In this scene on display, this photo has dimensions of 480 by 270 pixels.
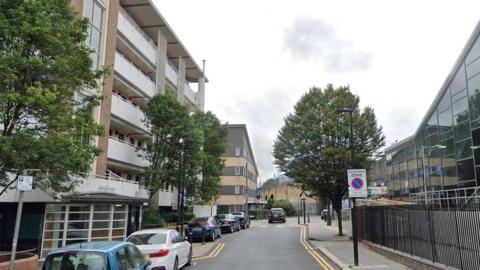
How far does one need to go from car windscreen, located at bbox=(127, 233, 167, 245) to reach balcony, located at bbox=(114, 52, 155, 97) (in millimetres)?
18373

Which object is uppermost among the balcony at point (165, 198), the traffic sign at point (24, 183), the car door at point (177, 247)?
the balcony at point (165, 198)

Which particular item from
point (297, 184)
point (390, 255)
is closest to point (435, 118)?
point (297, 184)

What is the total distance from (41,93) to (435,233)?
11.8 meters

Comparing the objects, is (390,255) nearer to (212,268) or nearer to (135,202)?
(212,268)

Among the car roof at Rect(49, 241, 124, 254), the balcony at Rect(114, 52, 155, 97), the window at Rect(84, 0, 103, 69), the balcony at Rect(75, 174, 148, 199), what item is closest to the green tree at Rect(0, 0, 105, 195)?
the car roof at Rect(49, 241, 124, 254)

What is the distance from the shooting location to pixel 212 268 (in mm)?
16312

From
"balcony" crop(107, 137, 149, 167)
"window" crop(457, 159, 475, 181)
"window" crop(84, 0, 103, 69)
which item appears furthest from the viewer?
"balcony" crop(107, 137, 149, 167)

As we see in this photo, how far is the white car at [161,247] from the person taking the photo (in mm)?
13227

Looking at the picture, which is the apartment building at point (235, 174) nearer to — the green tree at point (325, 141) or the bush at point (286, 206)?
the bush at point (286, 206)

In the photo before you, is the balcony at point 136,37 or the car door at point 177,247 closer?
the car door at point 177,247

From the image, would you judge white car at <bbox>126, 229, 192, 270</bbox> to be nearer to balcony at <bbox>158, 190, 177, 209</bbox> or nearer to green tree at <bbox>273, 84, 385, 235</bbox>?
green tree at <bbox>273, 84, 385, 235</bbox>

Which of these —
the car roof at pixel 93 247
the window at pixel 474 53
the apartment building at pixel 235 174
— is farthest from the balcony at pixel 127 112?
the apartment building at pixel 235 174

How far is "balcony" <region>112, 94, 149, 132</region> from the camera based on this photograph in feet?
98.3

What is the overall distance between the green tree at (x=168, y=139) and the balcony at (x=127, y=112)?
1.11 metres
